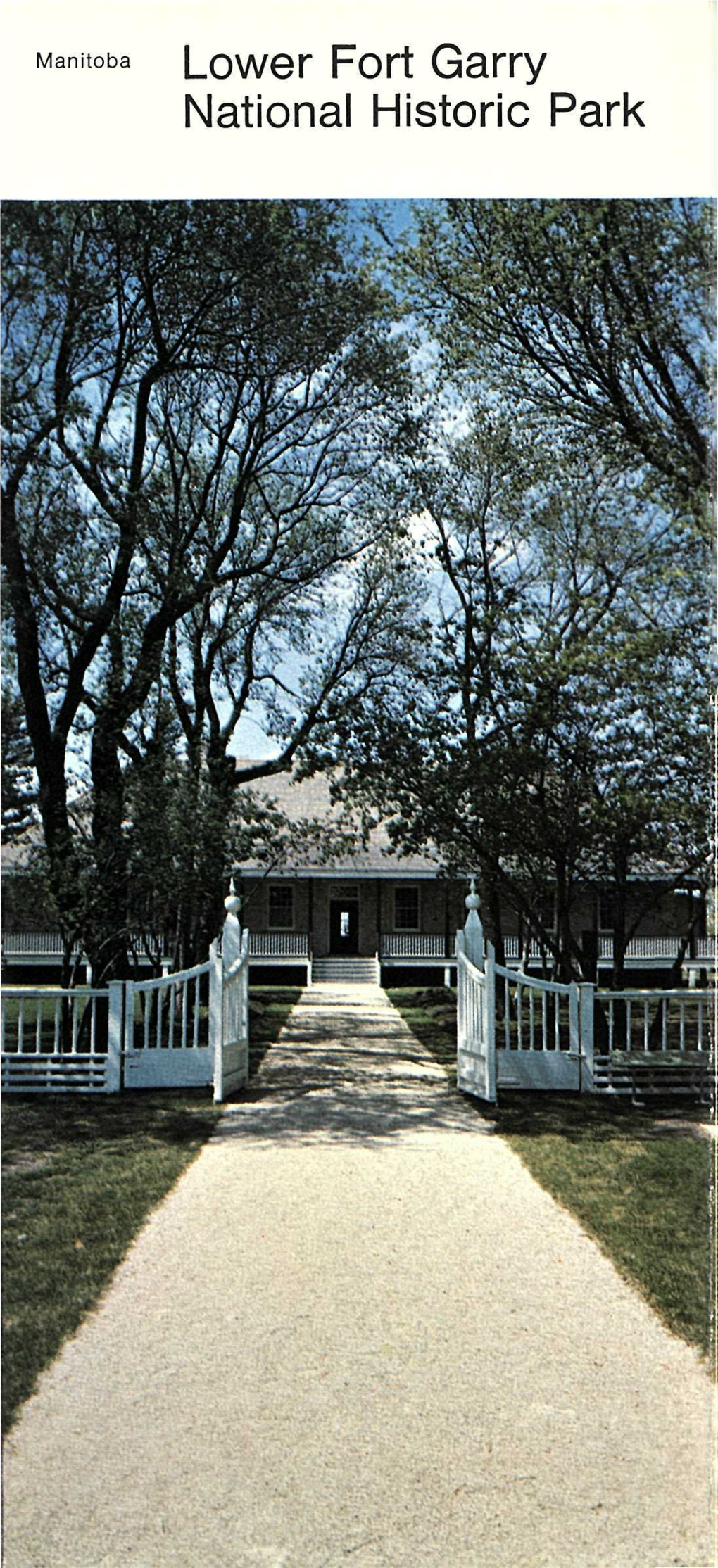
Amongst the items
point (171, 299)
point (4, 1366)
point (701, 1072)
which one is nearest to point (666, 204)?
point (171, 299)

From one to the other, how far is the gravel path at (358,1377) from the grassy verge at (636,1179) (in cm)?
6

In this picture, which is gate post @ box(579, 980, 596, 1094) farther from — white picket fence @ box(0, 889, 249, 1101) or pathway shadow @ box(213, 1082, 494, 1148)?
white picket fence @ box(0, 889, 249, 1101)

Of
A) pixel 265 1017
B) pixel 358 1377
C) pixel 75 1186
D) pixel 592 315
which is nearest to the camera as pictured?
pixel 358 1377

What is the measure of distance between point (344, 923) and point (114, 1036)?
0.62m

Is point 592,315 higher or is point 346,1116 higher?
point 592,315

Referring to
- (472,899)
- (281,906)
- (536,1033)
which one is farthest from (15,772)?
(536,1033)

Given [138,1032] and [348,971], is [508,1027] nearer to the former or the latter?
[348,971]

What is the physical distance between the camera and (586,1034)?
268cm

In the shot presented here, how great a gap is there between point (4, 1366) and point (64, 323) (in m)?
2.42

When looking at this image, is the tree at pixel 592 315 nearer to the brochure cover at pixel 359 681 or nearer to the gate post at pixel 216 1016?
the brochure cover at pixel 359 681

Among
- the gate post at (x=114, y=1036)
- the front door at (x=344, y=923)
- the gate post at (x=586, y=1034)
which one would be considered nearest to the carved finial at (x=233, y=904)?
the front door at (x=344, y=923)

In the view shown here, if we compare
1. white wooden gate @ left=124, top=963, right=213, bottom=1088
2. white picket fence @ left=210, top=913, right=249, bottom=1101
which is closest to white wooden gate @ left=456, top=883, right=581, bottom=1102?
white picket fence @ left=210, top=913, right=249, bottom=1101

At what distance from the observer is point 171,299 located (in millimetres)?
2752
